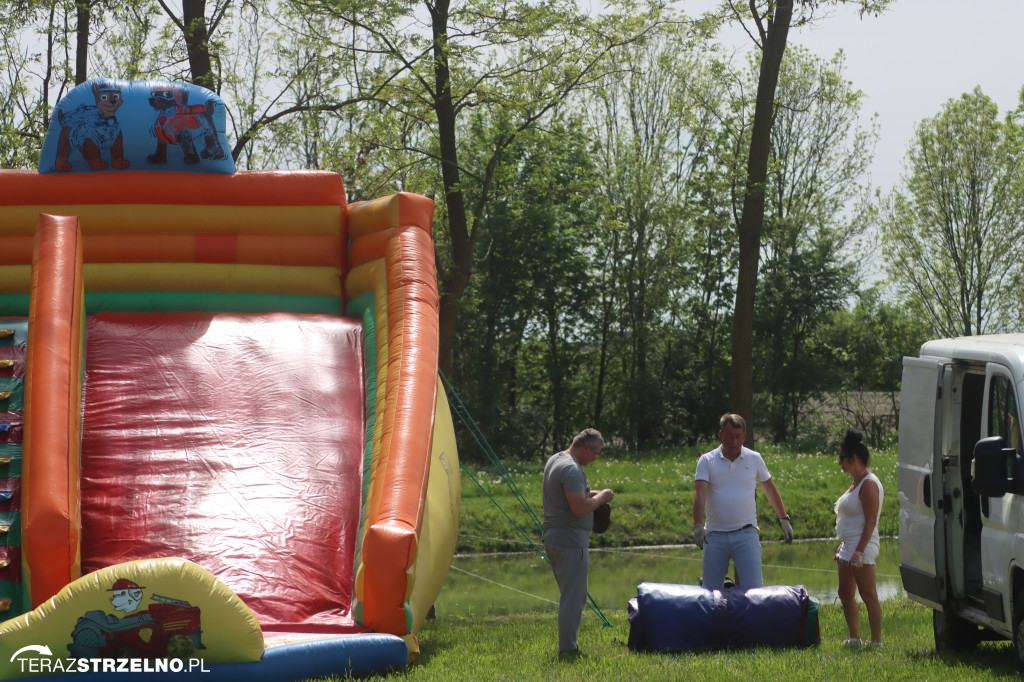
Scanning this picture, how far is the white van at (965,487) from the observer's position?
18.6ft

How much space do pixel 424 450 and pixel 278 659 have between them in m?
1.71

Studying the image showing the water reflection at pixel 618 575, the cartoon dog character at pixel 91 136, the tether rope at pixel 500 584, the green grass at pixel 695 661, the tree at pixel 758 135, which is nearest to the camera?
the green grass at pixel 695 661

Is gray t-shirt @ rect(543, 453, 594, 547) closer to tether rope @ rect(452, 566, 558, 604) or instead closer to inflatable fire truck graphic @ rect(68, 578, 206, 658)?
inflatable fire truck graphic @ rect(68, 578, 206, 658)

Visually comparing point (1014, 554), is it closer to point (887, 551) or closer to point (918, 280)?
point (887, 551)

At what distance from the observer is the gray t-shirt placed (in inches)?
267

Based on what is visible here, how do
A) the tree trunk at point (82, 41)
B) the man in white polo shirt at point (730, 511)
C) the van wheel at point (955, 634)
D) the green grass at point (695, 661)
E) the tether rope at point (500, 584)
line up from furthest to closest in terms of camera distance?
the tree trunk at point (82, 41) → the tether rope at point (500, 584) → the man in white polo shirt at point (730, 511) → the van wheel at point (955, 634) → the green grass at point (695, 661)

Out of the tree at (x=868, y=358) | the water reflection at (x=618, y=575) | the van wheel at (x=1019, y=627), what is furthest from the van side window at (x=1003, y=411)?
the tree at (x=868, y=358)

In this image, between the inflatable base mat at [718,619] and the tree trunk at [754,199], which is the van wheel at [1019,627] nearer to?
the inflatable base mat at [718,619]

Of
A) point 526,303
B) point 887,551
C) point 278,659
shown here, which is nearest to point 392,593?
point 278,659

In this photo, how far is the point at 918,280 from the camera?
29016 millimetres

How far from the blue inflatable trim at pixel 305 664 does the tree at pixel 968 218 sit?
83.4 feet

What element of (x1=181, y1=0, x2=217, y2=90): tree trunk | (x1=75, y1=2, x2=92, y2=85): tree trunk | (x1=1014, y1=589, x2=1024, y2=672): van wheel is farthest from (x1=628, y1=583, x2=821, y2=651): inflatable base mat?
(x1=75, y1=2, x2=92, y2=85): tree trunk

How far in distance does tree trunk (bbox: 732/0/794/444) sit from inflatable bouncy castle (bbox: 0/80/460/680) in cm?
684

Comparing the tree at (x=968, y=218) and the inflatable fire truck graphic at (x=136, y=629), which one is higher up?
the tree at (x=968, y=218)
